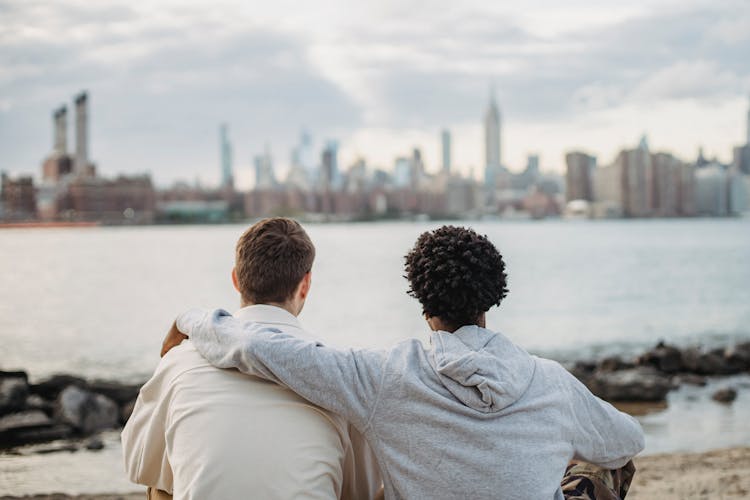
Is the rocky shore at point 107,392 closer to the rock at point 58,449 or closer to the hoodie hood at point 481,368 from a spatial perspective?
the rock at point 58,449

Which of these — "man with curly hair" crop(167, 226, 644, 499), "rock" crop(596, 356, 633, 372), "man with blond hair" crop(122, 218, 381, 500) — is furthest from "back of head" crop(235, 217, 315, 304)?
"rock" crop(596, 356, 633, 372)

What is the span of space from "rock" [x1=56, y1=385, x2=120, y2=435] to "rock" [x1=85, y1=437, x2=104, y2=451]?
21.6 inches

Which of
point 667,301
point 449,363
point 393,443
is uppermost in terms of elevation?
point 449,363

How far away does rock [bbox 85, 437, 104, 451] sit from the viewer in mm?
9273

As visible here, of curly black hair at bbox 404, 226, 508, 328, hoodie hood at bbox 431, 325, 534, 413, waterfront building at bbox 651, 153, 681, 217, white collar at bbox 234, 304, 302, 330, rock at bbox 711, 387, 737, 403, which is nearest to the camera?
hoodie hood at bbox 431, 325, 534, 413

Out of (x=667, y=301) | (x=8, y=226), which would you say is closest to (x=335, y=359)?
(x=667, y=301)

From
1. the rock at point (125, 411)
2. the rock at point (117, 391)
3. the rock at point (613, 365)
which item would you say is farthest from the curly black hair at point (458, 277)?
the rock at point (613, 365)

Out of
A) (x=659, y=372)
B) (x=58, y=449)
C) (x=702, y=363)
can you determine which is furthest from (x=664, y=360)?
(x=58, y=449)

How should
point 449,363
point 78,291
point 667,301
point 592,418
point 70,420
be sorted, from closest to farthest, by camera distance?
1. point 449,363
2. point 592,418
3. point 70,420
4. point 667,301
5. point 78,291

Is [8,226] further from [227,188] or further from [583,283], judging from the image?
[583,283]

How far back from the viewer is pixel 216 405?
249cm

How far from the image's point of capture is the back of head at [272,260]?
2.58 m

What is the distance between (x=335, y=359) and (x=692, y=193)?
152080mm

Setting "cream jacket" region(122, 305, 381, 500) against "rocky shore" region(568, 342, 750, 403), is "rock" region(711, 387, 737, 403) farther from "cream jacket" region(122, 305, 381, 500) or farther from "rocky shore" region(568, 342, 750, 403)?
"cream jacket" region(122, 305, 381, 500)
